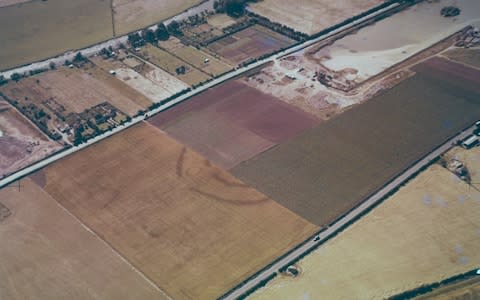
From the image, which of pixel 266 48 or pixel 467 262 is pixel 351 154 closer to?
pixel 467 262

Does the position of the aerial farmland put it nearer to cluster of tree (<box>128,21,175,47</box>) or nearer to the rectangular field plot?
cluster of tree (<box>128,21,175,47</box>)

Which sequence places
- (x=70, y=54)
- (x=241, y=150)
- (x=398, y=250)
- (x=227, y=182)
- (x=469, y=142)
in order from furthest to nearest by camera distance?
1. (x=70, y=54)
2. (x=241, y=150)
3. (x=469, y=142)
4. (x=227, y=182)
5. (x=398, y=250)

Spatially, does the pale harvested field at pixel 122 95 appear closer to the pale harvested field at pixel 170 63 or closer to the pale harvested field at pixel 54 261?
the pale harvested field at pixel 170 63

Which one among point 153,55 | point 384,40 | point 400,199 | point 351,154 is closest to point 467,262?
point 400,199

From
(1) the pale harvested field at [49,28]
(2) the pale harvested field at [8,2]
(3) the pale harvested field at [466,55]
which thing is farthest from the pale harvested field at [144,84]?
(3) the pale harvested field at [466,55]

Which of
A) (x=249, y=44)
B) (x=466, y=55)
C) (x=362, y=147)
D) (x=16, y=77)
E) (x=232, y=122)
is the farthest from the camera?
(x=249, y=44)

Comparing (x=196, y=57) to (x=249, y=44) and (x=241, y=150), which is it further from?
(x=241, y=150)

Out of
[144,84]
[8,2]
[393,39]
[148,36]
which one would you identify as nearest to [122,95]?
[144,84]
